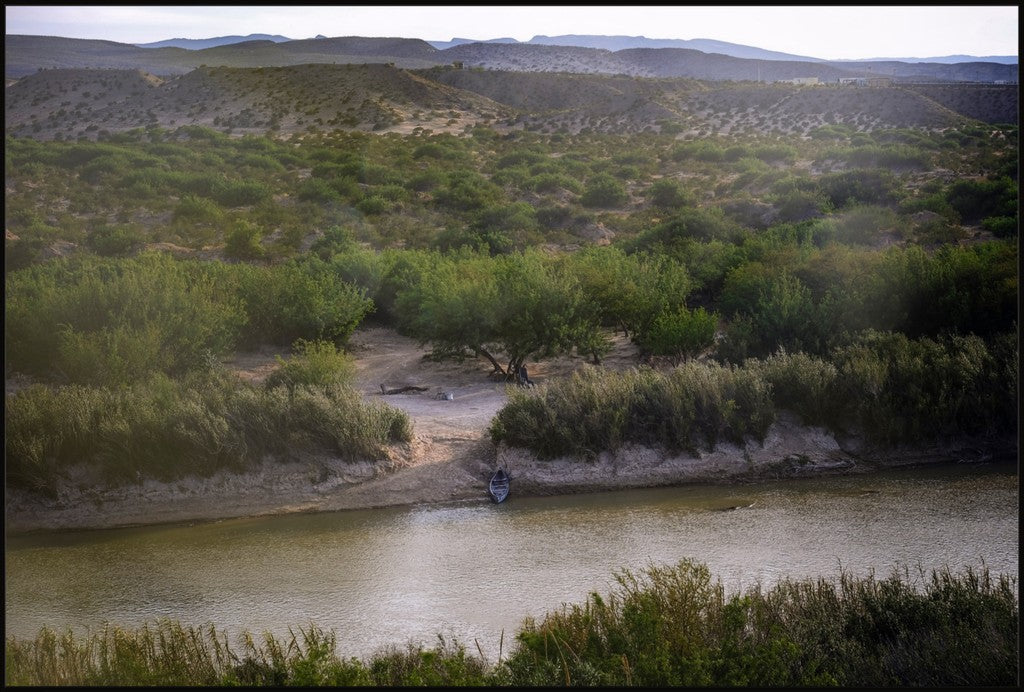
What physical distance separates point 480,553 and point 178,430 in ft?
16.1

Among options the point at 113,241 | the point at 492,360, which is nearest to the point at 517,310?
the point at 492,360

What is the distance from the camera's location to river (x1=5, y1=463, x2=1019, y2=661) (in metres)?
9.37

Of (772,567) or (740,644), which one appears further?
(772,567)

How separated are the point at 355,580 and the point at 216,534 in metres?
2.63

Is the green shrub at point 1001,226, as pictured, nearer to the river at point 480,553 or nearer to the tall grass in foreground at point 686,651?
the river at point 480,553

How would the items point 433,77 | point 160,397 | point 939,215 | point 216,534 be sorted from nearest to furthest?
point 216,534, point 160,397, point 939,215, point 433,77

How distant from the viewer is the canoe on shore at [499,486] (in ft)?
42.2

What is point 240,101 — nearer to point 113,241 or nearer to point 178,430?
point 113,241

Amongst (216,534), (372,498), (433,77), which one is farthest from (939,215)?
(433,77)

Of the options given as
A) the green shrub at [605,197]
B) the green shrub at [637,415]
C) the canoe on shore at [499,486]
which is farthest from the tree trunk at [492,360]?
the green shrub at [605,197]

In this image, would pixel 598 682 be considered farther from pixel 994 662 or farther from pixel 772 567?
pixel 772 567

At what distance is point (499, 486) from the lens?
13.1 meters

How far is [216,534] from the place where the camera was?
39.3 ft

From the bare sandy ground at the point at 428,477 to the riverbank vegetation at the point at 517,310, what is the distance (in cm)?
30
